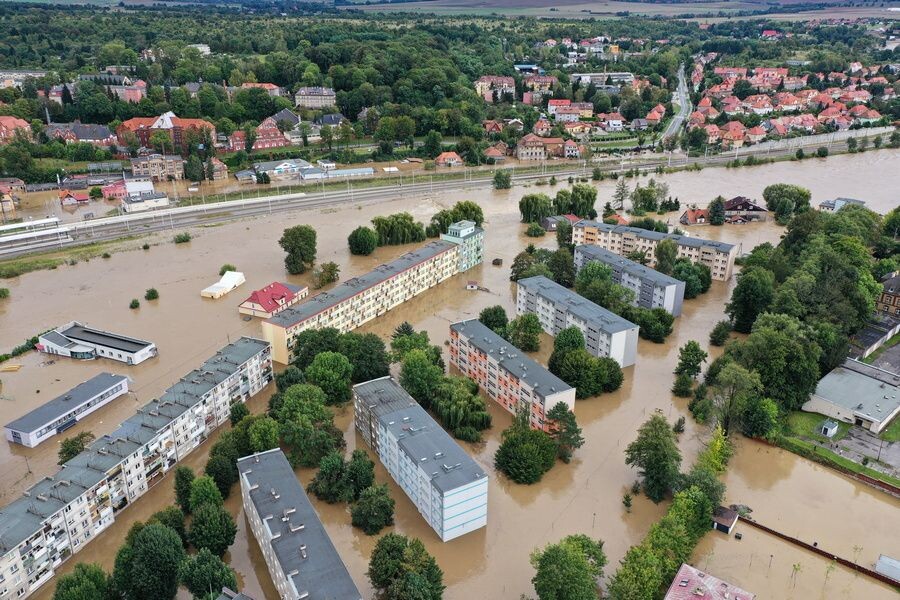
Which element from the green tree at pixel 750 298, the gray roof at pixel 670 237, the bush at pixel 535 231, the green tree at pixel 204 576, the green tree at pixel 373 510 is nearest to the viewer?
the green tree at pixel 204 576

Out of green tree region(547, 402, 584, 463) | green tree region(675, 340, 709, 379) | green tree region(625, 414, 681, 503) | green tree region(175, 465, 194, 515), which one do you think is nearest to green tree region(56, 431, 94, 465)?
green tree region(175, 465, 194, 515)

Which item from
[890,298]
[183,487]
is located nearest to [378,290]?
[183,487]

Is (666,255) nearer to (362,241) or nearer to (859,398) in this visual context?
(859,398)

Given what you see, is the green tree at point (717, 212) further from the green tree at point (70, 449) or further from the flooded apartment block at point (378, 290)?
the green tree at point (70, 449)

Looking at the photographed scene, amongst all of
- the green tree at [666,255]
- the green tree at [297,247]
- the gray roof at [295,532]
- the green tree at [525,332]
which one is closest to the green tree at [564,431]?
the green tree at [525,332]

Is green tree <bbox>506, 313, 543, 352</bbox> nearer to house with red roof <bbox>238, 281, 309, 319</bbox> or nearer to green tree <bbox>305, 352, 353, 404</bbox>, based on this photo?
green tree <bbox>305, 352, 353, 404</bbox>

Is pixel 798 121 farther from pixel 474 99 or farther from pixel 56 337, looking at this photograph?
pixel 56 337
